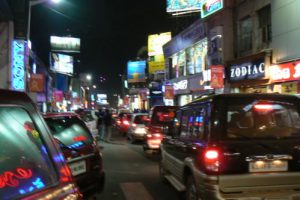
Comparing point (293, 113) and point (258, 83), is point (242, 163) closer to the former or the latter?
point (293, 113)

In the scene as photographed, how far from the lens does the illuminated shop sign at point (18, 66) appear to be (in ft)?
75.0

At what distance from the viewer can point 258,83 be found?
20734 millimetres

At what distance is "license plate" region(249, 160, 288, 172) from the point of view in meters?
6.58

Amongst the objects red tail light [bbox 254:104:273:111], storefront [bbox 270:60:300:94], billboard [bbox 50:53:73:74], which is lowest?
red tail light [bbox 254:104:273:111]

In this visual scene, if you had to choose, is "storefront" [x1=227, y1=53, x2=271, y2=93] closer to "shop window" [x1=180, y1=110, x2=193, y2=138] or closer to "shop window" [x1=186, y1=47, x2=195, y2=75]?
"shop window" [x1=186, y1=47, x2=195, y2=75]

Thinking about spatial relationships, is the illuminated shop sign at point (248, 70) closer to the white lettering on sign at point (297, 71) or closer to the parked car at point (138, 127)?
the white lettering on sign at point (297, 71)

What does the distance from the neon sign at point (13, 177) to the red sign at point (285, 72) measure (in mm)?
15346

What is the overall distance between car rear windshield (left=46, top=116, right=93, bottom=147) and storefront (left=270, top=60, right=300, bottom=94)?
1115 cm

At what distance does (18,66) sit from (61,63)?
5268 centimetres

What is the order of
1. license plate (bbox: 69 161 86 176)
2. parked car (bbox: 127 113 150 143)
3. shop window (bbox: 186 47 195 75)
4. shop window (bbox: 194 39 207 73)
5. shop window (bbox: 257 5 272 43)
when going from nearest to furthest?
license plate (bbox: 69 161 86 176)
shop window (bbox: 257 5 272 43)
parked car (bbox: 127 113 150 143)
shop window (bbox: 194 39 207 73)
shop window (bbox: 186 47 195 75)

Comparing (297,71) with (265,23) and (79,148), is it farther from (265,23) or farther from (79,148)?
(79,148)

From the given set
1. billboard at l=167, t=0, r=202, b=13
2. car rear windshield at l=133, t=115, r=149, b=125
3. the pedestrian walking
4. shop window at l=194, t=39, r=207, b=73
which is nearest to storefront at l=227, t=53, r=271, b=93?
car rear windshield at l=133, t=115, r=149, b=125

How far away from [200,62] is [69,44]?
4304 cm

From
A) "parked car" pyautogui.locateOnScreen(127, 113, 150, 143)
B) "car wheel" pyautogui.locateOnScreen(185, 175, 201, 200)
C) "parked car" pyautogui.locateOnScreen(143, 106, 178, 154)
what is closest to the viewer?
"car wheel" pyautogui.locateOnScreen(185, 175, 201, 200)
